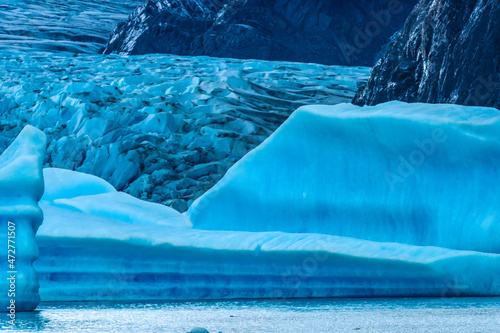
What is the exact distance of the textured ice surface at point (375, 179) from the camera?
3.78 meters

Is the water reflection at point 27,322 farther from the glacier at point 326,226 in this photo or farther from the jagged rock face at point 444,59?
the jagged rock face at point 444,59

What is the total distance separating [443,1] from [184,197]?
3809mm

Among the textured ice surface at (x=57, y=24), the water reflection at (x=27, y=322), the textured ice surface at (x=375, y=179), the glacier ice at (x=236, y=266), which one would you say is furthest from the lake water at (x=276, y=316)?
the textured ice surface at (x=57, y=24)

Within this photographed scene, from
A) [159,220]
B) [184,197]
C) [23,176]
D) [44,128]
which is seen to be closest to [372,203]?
[159,220]

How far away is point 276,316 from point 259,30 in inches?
633

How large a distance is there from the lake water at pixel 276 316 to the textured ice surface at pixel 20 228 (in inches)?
4.0

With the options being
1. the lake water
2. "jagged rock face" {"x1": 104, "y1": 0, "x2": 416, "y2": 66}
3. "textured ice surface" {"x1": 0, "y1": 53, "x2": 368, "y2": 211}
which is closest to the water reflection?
the lake water

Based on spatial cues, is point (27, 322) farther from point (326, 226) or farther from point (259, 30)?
point (259, 30)

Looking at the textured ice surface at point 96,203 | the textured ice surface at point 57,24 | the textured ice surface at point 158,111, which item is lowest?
the textured ice surface at point 57,24

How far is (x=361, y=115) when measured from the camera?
3988 mm

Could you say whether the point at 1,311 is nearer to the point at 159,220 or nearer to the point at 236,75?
the point at 159,220

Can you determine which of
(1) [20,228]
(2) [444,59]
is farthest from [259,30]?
(1) [20,228]

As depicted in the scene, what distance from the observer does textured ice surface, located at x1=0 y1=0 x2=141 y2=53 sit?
17.6m

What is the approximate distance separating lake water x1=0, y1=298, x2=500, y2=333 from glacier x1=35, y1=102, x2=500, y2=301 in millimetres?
199
